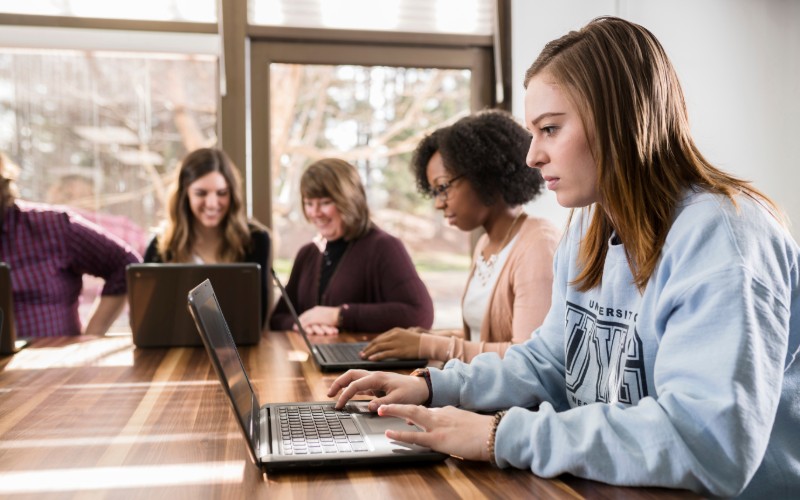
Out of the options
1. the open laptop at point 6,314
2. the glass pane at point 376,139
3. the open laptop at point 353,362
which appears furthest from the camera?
the glass pane at point 376,139

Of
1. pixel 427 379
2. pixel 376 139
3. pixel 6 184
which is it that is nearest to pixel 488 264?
pixel 427 379

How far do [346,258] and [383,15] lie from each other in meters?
1.18

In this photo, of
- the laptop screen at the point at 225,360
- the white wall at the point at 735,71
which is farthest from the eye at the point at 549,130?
the white wall at the point at 735,71

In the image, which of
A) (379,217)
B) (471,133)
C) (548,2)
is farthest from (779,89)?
(379,217)

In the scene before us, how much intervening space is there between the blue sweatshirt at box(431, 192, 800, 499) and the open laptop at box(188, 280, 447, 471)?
169 mm

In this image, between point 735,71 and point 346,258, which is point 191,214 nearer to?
point 346,258

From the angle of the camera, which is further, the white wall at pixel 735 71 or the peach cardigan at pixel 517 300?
the white wall at pixel 735 71

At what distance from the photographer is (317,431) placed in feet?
3.46

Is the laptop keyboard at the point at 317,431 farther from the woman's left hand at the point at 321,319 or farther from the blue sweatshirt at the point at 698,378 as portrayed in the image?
the woman's left hand at the point at 321,319

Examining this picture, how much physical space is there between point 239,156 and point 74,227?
0.75m

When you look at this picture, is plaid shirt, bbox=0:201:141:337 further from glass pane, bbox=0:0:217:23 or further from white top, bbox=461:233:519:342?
white top, bbox=461:233:519:342

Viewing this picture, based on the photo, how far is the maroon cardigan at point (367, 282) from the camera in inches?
109

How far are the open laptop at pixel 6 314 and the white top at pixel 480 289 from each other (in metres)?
1.22

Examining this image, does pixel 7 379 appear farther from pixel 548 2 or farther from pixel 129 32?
pixel 548 2
